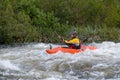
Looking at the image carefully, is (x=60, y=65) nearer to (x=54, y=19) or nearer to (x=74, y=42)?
(x=74, y=42)

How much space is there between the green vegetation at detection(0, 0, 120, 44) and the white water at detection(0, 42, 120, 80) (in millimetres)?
4914

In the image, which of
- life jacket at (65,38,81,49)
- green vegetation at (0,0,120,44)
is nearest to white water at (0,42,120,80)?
life jacket at (65,38,81,49)

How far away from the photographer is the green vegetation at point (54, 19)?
966 inches

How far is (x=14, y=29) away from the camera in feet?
79.6

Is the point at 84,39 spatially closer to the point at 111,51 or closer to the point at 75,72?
the point at 111,51

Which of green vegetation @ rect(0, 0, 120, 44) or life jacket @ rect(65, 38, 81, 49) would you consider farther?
green vegetation @ rect(0, 0, 120, 44)

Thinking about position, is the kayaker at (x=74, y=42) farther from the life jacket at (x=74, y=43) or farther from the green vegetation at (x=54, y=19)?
the green vegetation at (x=54, y=19)

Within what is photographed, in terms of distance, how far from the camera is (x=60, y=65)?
15.8 meters

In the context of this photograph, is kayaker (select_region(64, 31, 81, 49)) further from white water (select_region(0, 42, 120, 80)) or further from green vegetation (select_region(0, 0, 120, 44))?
green vegetation (select_region(0, 0, 120, 44))

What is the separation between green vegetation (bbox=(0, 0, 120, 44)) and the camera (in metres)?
24.5

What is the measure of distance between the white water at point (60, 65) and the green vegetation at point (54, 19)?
491 centimetres

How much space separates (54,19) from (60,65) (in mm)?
13809

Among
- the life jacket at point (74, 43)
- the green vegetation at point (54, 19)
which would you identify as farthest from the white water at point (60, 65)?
the green vegetation at point (54, 19)

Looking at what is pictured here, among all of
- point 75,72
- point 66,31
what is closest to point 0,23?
point 66,31
